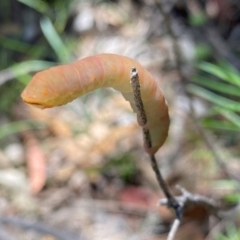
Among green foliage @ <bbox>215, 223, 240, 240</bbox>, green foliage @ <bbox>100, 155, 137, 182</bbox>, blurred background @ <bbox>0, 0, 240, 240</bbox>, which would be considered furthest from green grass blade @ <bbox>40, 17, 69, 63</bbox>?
green foliage @ <bbox>215, 223, 240, 240</bbox>

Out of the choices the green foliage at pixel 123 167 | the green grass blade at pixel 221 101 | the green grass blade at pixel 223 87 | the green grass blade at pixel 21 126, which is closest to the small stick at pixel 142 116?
the green grass blade at pixel 221 101

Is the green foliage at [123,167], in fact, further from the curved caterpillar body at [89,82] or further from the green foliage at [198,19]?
the curved caterpillar body at [89,82]

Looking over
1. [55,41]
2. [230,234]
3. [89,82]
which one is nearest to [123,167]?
[230,234]

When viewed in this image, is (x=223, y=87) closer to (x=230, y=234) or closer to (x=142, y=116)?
(x=230, y=234)

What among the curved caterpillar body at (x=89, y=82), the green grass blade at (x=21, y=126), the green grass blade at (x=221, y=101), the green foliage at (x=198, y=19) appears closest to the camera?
the curved caterpillar body at (x=89, y=82)

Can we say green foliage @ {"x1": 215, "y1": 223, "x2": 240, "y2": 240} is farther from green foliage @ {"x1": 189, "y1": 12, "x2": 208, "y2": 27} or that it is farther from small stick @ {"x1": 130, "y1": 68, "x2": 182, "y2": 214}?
green foliage @ {"x1": 189, "y1": 12, "x2": 208, "y2": 27}

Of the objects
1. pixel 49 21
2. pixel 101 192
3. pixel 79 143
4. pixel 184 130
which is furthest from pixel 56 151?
pixel 49 21
